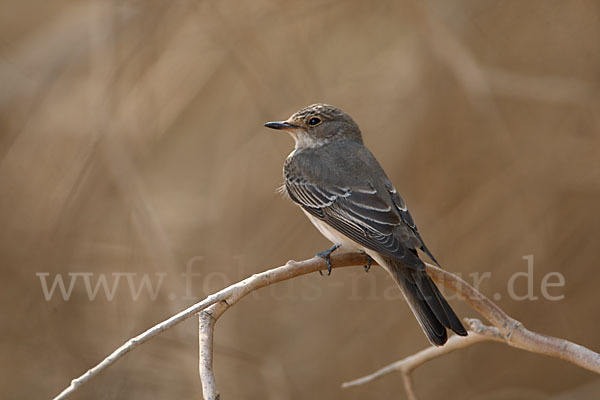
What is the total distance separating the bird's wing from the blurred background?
1.21m

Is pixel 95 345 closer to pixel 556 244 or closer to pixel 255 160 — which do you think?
pixel 255 160

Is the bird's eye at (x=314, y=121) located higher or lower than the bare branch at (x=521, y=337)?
higher

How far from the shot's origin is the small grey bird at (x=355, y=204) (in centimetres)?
290

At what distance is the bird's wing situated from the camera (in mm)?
3100

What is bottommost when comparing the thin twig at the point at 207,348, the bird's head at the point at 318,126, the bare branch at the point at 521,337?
the bare branch at the point at 521,337

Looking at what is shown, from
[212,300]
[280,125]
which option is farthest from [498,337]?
[280,125]

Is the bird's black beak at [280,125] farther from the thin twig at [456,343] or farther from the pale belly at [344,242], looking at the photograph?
the thin twig at [456,343]

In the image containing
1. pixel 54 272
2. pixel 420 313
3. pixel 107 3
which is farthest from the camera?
pixel 54 272

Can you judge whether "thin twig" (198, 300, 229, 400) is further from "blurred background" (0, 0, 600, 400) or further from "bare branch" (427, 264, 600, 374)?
"blurred background" (0, 0, 600, 400)

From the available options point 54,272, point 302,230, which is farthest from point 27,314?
point 302,230

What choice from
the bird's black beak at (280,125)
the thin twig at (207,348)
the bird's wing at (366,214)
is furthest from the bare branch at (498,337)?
the bird's black beak at (280,125)

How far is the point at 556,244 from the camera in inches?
192

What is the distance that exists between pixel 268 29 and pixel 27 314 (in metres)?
2.72

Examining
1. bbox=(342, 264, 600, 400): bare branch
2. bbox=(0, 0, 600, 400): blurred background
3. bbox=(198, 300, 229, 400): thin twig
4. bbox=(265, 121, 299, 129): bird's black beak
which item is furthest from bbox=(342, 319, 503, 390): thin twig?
bbox=(0, 0, 600, 400): blurred background
